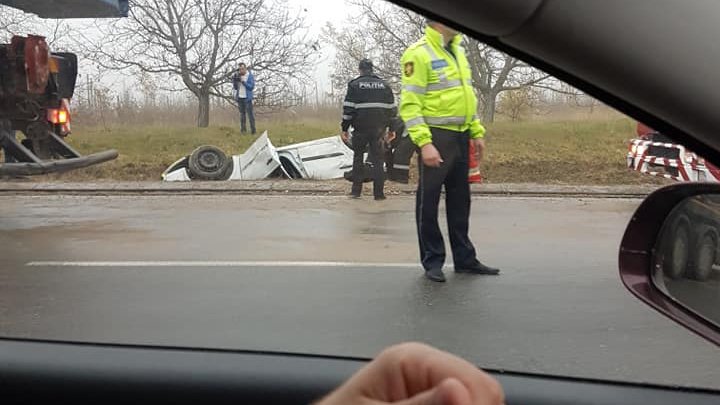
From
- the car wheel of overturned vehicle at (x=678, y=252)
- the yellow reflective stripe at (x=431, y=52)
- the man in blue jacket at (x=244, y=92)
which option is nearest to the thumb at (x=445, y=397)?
the car wheel of overturned vehicle at (x=678, y=252)

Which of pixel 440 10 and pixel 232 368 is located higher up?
pixel 440 10

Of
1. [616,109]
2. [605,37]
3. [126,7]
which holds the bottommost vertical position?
[616,109]

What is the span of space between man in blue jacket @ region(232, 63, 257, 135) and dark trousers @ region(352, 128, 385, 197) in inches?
78.5

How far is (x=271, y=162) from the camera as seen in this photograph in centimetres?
1103

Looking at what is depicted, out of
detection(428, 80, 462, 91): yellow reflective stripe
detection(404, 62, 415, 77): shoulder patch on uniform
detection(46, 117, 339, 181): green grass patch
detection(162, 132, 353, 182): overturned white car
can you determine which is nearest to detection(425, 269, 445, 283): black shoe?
detection(428, 80, 462, 91): yellow reflective stripe

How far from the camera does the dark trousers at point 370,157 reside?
895 cm

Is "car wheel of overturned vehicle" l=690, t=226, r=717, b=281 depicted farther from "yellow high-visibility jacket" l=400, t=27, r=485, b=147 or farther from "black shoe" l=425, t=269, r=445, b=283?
"black shoe" l=425, t=269, r=445, b=283

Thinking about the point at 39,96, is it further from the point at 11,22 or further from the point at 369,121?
the point at 369,121

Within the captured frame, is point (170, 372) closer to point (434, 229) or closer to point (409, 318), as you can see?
point (409, 318)

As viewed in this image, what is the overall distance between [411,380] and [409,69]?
3.93 metres

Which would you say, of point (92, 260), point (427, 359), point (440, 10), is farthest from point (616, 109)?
point (92, 260)

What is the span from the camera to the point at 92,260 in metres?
5.76

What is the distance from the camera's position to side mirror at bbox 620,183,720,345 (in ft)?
4.63

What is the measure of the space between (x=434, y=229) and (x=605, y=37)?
380 cm
